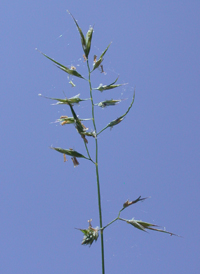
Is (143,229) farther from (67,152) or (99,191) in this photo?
(67,152)

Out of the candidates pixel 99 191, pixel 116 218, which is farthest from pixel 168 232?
pixel 99 191

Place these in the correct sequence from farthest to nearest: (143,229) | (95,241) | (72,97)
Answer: (72,97) < (143,229) < (95,241)

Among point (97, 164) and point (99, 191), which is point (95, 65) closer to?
point (97, 164)

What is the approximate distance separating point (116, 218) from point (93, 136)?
2.07 feet

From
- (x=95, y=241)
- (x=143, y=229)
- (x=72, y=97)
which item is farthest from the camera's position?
(x=72, y=97)

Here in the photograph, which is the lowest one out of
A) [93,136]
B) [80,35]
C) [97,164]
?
[97,164]

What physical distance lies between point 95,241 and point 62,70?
1.38m

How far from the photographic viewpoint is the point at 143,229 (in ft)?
8.48

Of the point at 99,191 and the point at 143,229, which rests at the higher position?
the point at 99,191

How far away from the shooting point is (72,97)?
9.19 ft

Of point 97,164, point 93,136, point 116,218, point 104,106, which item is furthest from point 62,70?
point 116,218

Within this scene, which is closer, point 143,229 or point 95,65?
point 143,229

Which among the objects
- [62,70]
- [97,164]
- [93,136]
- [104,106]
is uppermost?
[62,70]

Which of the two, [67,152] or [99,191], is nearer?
Result: [99,191]
